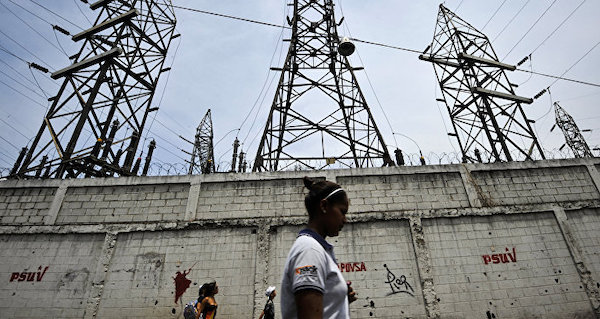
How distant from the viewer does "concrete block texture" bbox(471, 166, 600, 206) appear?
28.4 ft

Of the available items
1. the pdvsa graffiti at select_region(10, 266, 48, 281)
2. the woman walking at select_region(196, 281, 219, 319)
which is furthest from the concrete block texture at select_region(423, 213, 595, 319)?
the pdvsa graffiti at select_region(10, 266, 48, 281)

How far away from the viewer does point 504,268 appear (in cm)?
771

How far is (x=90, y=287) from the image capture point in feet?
25.2

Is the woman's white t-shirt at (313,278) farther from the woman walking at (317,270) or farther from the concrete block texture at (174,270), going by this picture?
the concrete block texture at (174,270)

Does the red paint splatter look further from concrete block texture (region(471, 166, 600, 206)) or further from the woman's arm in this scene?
concrete block texture (region(471, 166, 600, 206))

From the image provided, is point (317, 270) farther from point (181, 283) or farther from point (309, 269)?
point (181, 283)

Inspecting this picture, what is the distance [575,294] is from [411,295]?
4.27 metres

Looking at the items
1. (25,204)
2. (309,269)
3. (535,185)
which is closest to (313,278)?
(309,269)

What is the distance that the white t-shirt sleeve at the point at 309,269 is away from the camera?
1.32m

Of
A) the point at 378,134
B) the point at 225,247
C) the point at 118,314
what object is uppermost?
the point at 378,134

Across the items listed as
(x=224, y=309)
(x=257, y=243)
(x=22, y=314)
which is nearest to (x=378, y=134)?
(x=257, y=243)

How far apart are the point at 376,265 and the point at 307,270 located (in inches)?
279

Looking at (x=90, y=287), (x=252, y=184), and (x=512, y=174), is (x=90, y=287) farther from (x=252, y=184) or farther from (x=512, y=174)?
(x=512, y=174)

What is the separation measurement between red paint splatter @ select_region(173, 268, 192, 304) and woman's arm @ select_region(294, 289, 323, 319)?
7.50m
